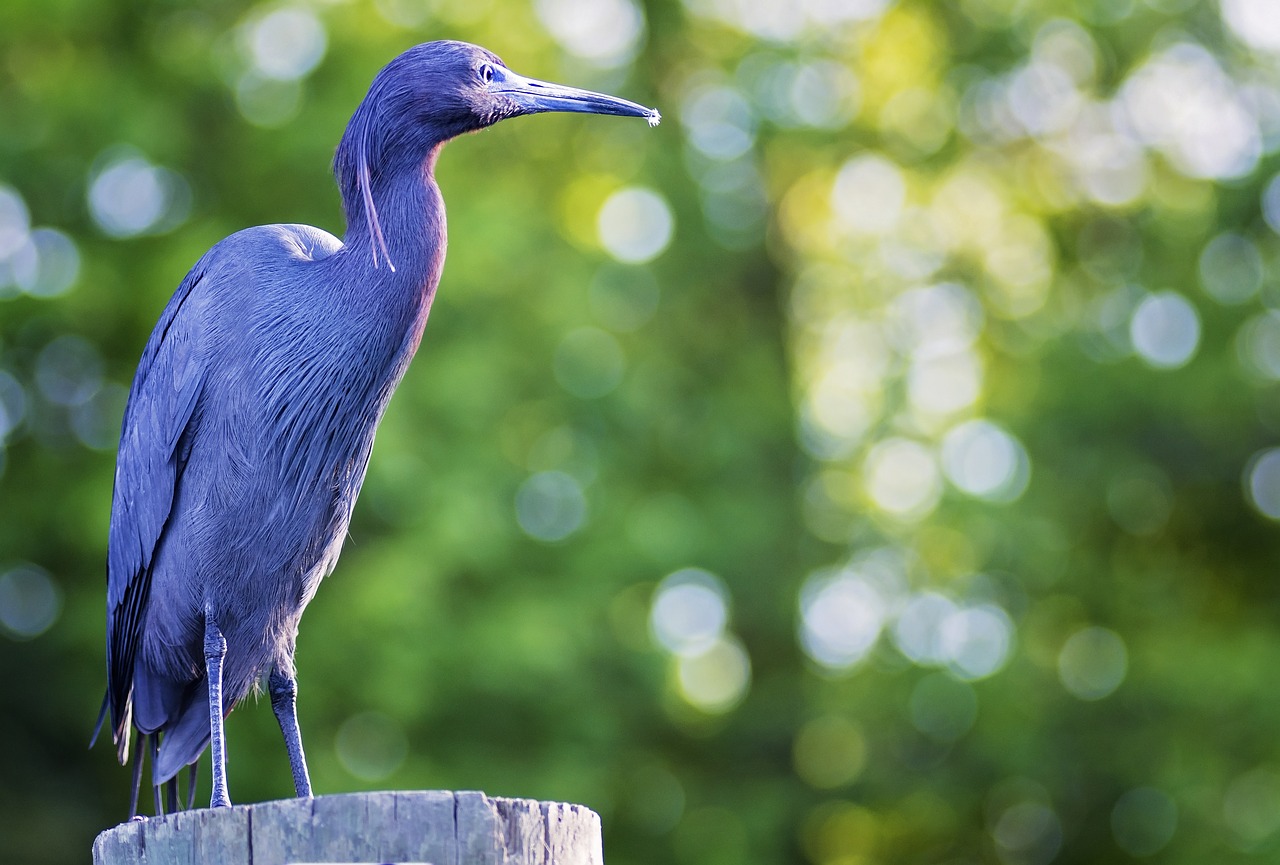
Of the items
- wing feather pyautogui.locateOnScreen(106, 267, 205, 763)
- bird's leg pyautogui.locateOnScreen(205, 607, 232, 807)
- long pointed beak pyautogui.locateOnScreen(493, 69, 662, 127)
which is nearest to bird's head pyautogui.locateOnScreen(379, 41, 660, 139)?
long pointed beak pyautogui.locateOnScreen(493, 69, 662, 127)

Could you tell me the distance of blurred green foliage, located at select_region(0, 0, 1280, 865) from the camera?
31.3 feet

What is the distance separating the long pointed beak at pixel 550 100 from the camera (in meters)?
4.39

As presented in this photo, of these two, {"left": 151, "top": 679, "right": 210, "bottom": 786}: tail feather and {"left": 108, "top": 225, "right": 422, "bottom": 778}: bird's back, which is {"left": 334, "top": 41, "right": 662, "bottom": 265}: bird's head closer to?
{"left": 108, "top": 225, "right": 422, "bottom": 778}: bird's back

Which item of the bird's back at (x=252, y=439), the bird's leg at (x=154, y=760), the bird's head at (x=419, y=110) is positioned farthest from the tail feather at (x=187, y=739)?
the bird's head at (x=419, y=110)

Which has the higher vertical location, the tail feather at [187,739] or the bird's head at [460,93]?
the bird's head at [460,93]

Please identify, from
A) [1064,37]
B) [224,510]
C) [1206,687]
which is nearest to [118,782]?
[224,510]

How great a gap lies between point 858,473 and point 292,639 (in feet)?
28.7

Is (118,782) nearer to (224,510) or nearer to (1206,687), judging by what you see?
(224,510)

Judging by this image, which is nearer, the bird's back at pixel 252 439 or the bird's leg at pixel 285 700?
the bird's back at pixel 252 439

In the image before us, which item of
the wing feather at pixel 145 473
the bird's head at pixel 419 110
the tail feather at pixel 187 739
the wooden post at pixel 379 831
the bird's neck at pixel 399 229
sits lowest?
the wooden post at pixel 379 831

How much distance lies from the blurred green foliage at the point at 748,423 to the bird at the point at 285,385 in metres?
4.59

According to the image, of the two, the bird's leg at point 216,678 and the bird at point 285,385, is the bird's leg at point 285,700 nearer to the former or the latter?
the bird at point 285,385

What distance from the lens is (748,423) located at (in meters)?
12.4

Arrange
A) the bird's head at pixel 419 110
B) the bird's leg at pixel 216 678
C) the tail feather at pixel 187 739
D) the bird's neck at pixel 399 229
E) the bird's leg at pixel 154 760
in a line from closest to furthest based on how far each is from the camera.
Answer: the bird's leg at pixel 216 678 < the bird's neck at pixel 399 229 < the bird's head at pixel 419 110 < the bird's leg at pixel 154 760 < the tail feather at pixel 187 739
